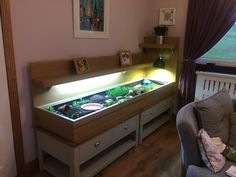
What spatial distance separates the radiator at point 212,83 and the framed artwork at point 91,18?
154cm

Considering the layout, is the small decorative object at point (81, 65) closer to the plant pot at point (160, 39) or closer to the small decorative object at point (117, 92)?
the small decorative object at point (117, 92)

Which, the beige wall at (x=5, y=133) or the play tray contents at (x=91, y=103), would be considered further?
the play tray contents at (x=91, y=103)

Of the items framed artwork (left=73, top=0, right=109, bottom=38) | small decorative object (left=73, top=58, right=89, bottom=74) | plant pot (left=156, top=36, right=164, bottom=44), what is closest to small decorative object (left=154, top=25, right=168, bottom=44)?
plant pot (left=156, top=36, right=164, bottom=44)

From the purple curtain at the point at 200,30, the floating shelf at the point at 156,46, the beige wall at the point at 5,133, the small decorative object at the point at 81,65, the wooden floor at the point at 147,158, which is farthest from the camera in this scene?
the floating shelf at the point at 156,46

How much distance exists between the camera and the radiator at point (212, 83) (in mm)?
2818

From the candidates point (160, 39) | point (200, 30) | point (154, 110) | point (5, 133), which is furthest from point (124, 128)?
point (200, 30)

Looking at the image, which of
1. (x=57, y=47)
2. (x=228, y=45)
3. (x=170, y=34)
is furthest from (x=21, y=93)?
(x=228, y=45)

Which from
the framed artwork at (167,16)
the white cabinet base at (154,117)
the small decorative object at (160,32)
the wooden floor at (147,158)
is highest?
the framed artwork at (167,16)

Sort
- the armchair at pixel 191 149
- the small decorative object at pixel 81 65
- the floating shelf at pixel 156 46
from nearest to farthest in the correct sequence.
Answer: the armchair at pixel 191 149
the small decorative object at pixel 81 65
the floating shelf at pixel 156 46

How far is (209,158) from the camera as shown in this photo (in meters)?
1.57

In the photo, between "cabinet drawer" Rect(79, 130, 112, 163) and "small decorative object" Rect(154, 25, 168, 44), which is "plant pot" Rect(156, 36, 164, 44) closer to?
"small decorative object" Rect(154, 25, 168, 44)

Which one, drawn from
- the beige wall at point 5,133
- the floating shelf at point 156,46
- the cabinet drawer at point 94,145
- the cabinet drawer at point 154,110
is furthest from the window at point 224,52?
the beige wall at point 5,133

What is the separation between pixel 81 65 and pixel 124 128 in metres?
0.87

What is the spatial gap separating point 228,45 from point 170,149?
1708mm
